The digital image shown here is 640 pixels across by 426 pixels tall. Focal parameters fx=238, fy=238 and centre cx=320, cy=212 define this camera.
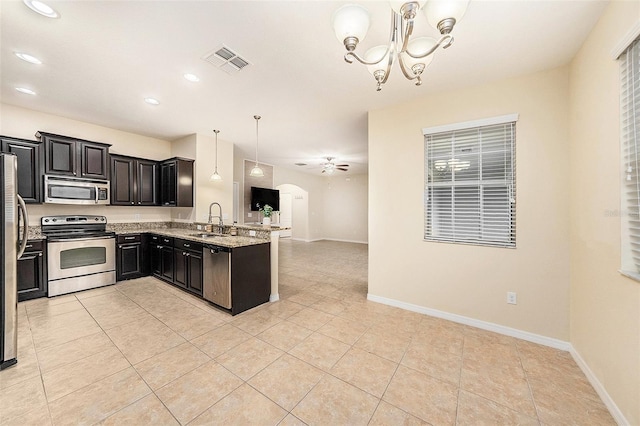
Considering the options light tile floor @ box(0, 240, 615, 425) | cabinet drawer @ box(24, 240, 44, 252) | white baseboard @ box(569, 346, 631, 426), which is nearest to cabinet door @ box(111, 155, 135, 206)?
cabinet drawer @ box(24, 240, 44, 252)

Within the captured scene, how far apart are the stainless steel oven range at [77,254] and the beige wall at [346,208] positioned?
786 centimetres

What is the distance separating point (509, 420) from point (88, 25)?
440 centimetres

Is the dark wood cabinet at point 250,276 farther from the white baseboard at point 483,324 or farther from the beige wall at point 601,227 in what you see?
the beige wall at point 601,227

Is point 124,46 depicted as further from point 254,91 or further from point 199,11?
point 254,91

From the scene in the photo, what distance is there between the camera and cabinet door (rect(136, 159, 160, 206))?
478cm

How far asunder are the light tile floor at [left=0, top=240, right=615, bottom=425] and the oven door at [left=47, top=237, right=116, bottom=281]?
23.5 inches

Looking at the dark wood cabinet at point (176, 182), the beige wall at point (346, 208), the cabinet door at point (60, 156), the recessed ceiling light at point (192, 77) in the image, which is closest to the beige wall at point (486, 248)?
the recessed ceiling light at point (192, 77)

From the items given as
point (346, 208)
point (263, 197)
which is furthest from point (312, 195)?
point (263, 197)

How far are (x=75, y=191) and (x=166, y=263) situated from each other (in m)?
1.81

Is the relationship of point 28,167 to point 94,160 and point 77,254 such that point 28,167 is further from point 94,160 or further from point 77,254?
point 77,254

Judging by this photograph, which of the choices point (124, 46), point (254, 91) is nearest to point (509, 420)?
point (254, 91)

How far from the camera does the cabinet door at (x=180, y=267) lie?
378 centimetres

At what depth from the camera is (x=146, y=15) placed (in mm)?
1896

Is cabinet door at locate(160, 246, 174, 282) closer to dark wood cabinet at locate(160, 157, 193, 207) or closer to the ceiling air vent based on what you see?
dark wood cabinet at locate(160, 157, 193, 207)
